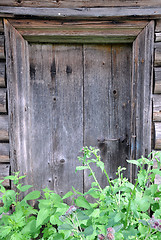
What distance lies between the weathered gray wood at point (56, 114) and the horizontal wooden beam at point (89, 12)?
0.98ft

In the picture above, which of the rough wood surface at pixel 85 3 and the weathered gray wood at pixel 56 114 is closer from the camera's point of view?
the rough wood surface at pixel 85 3

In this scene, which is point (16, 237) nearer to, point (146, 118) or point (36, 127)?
point (36, 127)

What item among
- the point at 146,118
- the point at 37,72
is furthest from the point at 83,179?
the point at 37,72

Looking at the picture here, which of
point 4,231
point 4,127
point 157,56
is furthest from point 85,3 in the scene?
point 4,231

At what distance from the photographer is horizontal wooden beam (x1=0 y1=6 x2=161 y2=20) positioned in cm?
175

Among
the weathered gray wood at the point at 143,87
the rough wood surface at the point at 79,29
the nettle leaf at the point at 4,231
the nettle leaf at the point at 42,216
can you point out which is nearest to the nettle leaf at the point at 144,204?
the nettle leaf at the point at 42,216

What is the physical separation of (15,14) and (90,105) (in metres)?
1.05

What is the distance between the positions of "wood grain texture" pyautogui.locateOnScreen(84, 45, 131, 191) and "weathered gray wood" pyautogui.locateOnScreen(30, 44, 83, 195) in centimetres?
9

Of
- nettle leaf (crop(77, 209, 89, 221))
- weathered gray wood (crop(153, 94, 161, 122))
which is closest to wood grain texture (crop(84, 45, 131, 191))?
weathered gray wood (crop(153, 94, 161, 122))

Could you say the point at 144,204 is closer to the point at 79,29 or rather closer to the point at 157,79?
the point at 157,79

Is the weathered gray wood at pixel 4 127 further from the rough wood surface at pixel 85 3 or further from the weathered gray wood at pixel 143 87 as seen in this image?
the weathered gray wood at pixel 143 87

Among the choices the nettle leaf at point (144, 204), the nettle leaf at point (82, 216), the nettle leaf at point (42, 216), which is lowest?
the nettle leaf at point (42, 216)

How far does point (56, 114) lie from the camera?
2025mm

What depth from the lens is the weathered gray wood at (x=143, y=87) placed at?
181cm
